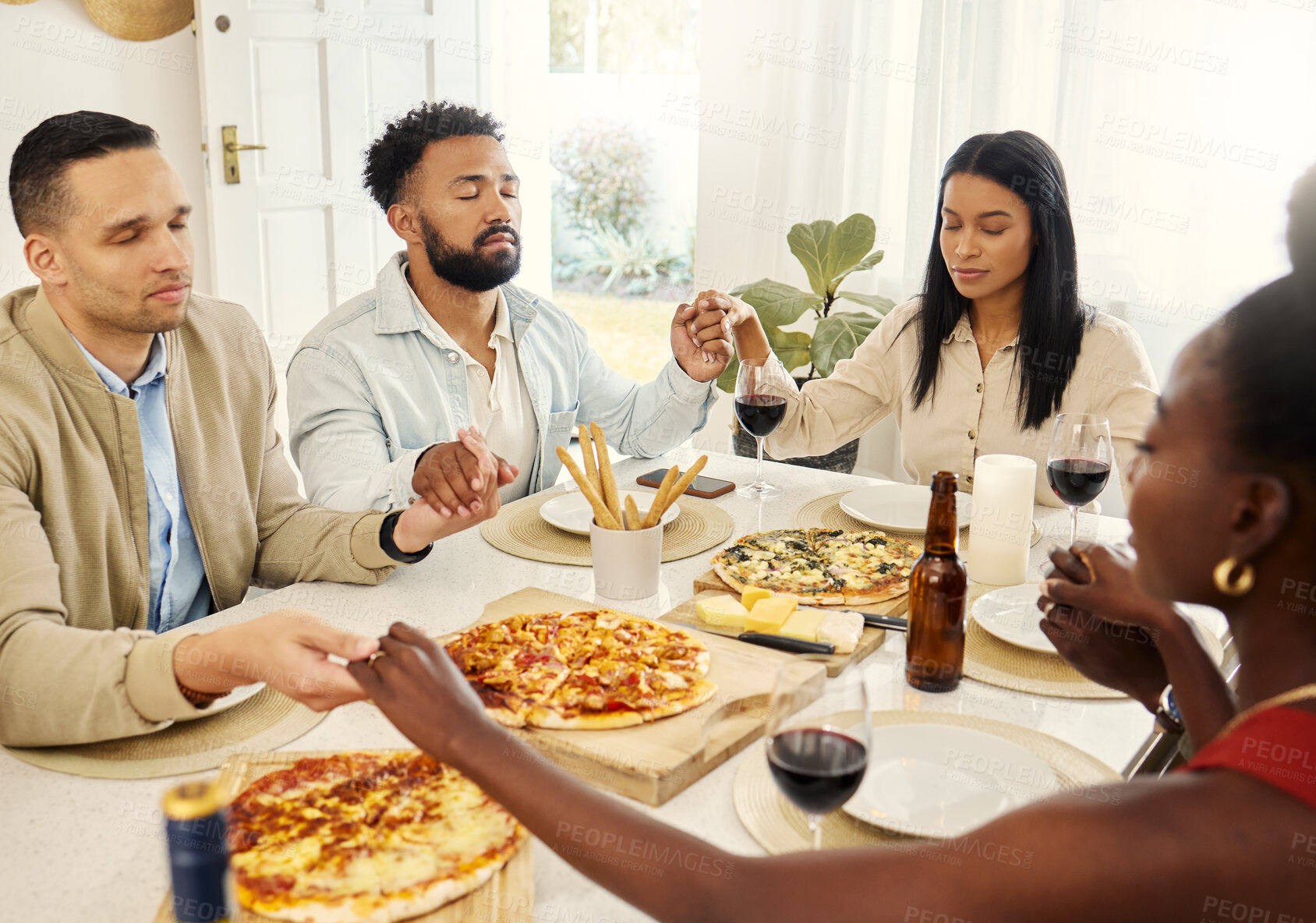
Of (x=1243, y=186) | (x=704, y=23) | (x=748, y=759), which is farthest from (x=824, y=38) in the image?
(x=748, y=759)

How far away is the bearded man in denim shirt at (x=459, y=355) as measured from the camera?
2.24 m

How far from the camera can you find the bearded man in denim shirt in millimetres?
2242

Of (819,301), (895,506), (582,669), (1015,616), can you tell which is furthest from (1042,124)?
(582,669)

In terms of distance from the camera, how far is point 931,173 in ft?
12.5

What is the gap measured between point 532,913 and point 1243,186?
3.33 metres

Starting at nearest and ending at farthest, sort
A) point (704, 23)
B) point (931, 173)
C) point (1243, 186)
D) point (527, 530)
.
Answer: point (527, 530), point (1243, 186), point (931, 173), point (704, 23)

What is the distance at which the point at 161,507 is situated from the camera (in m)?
1.76

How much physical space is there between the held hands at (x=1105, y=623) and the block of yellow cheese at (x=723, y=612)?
403 mm

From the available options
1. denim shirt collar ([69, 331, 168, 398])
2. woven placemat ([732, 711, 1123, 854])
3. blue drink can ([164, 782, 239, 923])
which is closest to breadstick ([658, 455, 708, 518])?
woven placemat ([732, 711, 1123, 854])

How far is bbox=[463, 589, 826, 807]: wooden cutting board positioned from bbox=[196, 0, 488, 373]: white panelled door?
11.1 ft

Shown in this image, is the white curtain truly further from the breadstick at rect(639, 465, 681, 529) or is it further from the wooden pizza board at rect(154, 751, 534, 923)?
the wooden pizza board at rect(154, 751, 534, 923)

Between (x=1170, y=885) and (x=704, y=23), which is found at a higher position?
(x=704, y=23)

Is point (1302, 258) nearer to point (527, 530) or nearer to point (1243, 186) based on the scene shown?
point (527, 530)

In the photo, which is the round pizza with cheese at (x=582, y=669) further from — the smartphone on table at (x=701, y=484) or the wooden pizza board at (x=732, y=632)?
the smartphone on table at (x=701, y=484)
